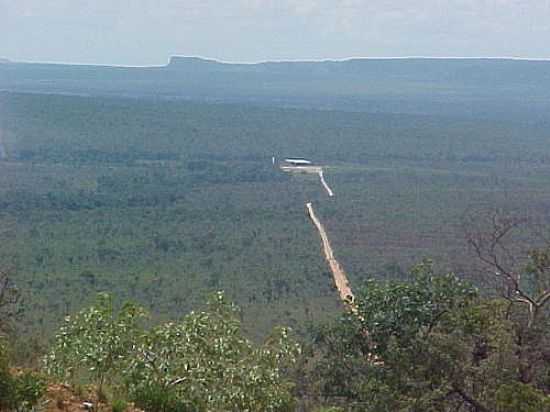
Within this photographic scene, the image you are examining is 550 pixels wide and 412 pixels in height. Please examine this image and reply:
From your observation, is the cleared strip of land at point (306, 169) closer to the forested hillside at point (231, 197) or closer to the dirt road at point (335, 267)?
the forested hillside at point (231, 197)

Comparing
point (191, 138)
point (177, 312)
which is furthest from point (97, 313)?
point (191, 138)

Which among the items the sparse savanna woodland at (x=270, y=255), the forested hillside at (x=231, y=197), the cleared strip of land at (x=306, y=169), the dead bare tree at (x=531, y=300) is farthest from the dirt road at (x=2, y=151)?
the dead bare tree at (x=531, y=300)

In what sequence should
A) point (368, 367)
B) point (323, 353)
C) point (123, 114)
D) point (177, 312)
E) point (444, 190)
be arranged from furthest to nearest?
1. point (123, 114)
2. point (444, 190)
3. point (177, 312)
4. point (323, 353)
5. point (368, 367)

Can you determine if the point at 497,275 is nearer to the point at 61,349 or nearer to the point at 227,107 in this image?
the point at 61,349

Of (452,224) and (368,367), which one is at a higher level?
(368,367)

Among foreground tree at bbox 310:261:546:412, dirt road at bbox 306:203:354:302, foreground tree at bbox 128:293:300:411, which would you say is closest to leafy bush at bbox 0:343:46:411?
foreground tree at bbox 128:293:300:411

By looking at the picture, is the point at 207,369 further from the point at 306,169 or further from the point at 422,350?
the point at 306,169

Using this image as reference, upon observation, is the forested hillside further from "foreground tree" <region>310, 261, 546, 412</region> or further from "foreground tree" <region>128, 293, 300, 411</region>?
"foreground tree" <region>128, 293, 300, 411</region>
